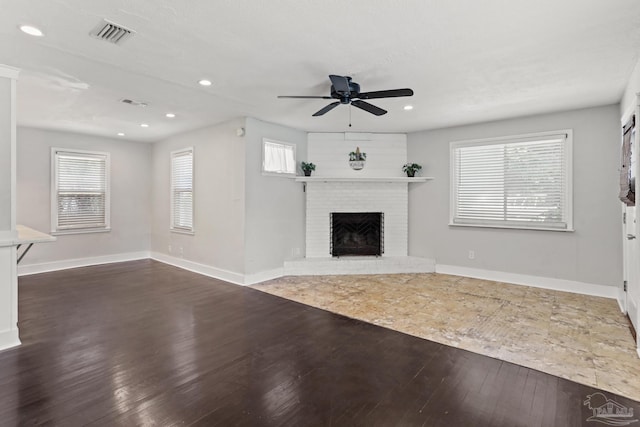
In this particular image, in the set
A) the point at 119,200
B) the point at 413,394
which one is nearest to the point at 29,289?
the point at 119,200

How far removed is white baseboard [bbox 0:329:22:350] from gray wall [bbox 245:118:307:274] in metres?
2.71

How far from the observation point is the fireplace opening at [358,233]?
6.26 meters

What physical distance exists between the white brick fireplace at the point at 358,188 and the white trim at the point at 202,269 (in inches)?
57.9

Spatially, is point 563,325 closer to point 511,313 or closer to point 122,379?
point 511,313

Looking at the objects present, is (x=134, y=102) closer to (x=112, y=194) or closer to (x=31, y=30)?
(x=31, y=30)

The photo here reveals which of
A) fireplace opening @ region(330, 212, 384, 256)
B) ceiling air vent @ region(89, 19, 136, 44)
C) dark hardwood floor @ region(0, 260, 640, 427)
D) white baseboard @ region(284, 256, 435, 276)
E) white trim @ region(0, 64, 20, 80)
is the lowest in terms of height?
dark hardwood floor @ region(0, 260, 640, 427)

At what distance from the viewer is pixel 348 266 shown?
19.1 ft

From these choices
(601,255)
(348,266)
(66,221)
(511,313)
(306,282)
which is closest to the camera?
(511,313)

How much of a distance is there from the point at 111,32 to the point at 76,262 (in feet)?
17.9

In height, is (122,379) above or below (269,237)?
below

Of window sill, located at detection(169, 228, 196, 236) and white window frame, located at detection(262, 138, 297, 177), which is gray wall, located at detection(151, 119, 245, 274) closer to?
window sill, located at detection(169, 228, 196, 236)

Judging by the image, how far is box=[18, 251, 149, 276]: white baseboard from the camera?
573cm

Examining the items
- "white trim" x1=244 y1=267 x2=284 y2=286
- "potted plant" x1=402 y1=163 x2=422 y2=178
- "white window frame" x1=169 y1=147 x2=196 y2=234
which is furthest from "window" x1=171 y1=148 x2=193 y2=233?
"potted plant" x1=402 y1=163 x2=422 y2=178

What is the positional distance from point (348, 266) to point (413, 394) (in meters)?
3.64
